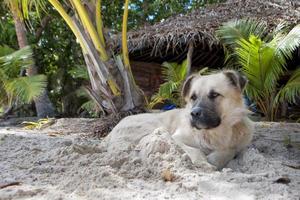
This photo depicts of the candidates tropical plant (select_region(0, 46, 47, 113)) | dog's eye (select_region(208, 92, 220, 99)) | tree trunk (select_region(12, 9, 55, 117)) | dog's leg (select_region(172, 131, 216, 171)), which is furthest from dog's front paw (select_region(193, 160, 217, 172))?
tree trunk (select_region(12, 9, 55, 117))

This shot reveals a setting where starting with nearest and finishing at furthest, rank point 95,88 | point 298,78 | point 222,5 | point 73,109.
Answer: point 95,88 < point 298,78 < point 222,5 < point 73,109

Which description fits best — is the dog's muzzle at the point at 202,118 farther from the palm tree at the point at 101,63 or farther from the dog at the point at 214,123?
the palm tree at the point at 101,63

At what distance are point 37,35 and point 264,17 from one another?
Result: 9455 millimetres

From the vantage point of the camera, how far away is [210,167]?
3.14 metres

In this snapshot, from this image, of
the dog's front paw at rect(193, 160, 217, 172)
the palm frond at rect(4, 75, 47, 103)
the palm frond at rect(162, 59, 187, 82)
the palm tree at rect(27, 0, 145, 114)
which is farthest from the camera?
the palm frond at rect(162, 59, 187, 82)

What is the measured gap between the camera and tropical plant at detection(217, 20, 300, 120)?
6.58 m

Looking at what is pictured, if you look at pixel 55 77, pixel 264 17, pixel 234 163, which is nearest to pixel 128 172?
pixel 234 163

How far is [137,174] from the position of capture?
3.01 metres

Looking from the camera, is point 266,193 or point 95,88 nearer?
point 266,193

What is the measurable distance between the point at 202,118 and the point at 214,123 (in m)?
0.15

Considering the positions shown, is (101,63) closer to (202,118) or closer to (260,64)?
(202,118)

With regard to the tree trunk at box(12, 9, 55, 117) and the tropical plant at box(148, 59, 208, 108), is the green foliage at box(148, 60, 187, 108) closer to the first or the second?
the tropical plant at box(148, 59, 208, 108)

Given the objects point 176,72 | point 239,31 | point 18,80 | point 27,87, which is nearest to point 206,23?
point 239,31

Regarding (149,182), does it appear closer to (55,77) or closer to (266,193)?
(266,193)
